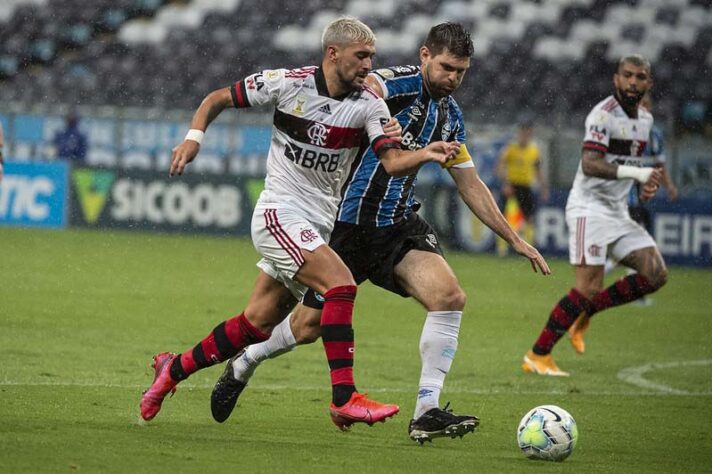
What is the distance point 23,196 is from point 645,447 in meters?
15.4

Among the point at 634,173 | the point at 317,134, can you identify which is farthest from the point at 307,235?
the point at 634,173

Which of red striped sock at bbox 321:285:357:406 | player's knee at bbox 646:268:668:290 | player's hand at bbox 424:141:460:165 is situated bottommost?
player's knee at bbox 646:268:668:290

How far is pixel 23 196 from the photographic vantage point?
20125mm

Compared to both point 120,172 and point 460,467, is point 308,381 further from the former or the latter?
point 120,172

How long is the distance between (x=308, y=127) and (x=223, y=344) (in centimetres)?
112

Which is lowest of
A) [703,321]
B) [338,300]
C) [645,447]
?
[703,321]

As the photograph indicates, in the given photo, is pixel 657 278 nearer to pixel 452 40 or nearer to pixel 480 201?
pixel 480 201

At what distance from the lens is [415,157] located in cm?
572

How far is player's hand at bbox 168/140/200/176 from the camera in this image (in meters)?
5.73

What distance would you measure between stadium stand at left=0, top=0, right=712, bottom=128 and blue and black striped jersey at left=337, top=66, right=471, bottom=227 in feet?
53.4

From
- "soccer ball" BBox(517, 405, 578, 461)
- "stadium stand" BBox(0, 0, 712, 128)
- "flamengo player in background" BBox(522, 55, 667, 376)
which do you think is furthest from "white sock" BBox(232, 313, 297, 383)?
"stadium stand" BBox(0, 0, 712, 128)

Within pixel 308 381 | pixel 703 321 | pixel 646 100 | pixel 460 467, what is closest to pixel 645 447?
pixel 460 467

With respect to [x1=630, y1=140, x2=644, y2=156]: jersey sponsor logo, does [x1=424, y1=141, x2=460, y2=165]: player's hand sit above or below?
above

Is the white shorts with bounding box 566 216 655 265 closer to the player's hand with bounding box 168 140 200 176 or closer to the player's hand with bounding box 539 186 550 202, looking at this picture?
the player's hand with bounding box 168 140 200 176
